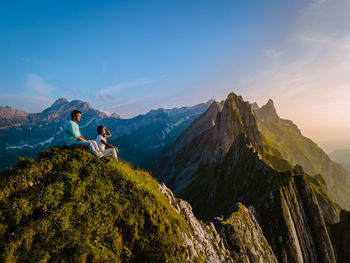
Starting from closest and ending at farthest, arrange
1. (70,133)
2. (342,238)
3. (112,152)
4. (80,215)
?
1. (80,215)
2. (70,133)
3. (112,152)
4. (342,238)

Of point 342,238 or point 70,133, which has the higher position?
point 70,133

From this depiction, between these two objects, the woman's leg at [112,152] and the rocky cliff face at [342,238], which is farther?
the rocky cliff face at [342,238]

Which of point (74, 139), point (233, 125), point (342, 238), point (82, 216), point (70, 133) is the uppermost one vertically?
point (70, 133)

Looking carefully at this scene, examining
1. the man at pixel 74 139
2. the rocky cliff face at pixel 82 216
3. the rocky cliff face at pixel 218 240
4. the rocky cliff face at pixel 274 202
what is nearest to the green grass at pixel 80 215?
the rocky cliff face at pixel 82 216

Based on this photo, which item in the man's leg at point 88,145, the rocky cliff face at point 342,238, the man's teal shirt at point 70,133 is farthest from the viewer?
the rocky cliff face at point 342,238

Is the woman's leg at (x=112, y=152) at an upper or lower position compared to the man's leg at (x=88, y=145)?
lower

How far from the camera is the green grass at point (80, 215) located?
8.01 metres

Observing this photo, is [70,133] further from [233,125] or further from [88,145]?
[233,125]

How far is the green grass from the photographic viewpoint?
8.01m

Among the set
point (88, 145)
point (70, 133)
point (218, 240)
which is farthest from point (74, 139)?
point (218, 240)

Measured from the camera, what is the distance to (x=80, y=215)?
9359 mm

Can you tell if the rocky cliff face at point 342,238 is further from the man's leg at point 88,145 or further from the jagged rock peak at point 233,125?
the jagged rock peak at point 233,125

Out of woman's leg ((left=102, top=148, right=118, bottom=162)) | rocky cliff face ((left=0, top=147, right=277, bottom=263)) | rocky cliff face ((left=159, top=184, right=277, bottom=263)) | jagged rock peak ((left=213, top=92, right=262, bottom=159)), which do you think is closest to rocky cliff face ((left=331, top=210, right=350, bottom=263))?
rocky cliff face ((left=159, top=184, right=277, bottom=263))

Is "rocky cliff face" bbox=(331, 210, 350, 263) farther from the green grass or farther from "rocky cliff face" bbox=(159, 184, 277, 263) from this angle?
the green grass
